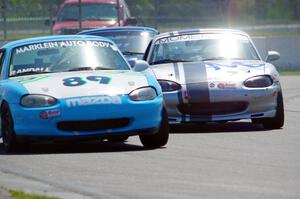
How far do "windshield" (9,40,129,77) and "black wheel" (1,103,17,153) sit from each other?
2.34ft

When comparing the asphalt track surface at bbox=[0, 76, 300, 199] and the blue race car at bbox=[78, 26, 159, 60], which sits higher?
the asphalt track surface at bbox=[0, 76, 300, 199]

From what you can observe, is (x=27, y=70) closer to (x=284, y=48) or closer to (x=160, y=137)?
(x=160, y=137)

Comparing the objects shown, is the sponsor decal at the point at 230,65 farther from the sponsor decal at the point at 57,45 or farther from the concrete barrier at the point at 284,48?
the concrete barrier at the point at 284,48

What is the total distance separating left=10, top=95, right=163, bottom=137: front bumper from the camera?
1054 centimetres

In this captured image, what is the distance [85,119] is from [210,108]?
8.39 ft

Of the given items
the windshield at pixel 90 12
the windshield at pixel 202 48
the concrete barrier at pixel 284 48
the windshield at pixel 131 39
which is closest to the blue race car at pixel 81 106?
the windshield at pixel 202 48

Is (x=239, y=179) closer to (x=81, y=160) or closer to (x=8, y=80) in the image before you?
(x=81, y=160)

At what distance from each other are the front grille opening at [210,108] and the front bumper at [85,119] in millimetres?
1991

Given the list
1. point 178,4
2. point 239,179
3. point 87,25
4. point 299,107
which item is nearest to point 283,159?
point 239,179

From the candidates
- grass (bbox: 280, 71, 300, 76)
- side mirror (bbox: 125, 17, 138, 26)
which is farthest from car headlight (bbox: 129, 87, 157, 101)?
side mirror (bbox: 125, 17, 138, 26)

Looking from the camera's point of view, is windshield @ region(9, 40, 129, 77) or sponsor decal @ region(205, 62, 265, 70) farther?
sponsor decal @ region(205, 62, 265, 70)

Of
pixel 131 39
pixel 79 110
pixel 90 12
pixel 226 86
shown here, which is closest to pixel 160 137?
pixel 79 110

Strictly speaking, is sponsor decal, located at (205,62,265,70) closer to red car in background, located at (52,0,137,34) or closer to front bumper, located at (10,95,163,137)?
front bumper, located at (10,95,163,137)

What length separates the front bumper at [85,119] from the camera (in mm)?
10539
